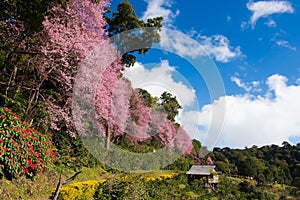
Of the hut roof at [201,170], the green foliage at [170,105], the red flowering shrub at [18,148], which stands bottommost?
the red flowering shrub at [18,148]

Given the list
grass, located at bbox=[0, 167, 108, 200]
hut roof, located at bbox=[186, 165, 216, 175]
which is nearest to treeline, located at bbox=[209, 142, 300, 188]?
hut roof, located at bbox=[186, 165, 216, 175]

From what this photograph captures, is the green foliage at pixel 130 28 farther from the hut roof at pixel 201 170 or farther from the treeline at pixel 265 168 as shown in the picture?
the treeline at pixel 265 168

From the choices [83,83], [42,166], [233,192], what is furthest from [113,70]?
[233,192]

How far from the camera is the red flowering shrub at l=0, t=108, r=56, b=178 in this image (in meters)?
6.28

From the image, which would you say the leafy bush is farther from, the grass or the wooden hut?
the wooden hut

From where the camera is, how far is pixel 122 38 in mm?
16188

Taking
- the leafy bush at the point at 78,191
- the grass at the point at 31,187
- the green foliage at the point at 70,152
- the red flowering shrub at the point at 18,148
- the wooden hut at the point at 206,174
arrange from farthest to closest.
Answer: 1. the wooden hut at the point at 206,174
2. the green foliage at the point at 70,152
3. the leafy bush at the point at 78,191
4. the red flowering shrub at the point at 18,148
5. the grass at the point at 31,187

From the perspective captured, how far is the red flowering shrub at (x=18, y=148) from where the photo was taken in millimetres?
6277

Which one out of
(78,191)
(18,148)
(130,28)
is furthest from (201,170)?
(18,148)

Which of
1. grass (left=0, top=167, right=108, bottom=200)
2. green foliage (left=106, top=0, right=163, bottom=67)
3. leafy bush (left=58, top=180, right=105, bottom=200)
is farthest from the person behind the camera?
green foliage (left=106, top=0, right=163, bottom=67)

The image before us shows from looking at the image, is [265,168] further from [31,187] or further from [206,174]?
[31,187]

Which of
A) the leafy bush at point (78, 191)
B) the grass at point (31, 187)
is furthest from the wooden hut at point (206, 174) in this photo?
the leafy bush at point (78, 191)

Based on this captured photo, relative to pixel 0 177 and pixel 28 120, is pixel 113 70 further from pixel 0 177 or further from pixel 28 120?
pixel 0 177

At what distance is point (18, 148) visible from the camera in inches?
263
